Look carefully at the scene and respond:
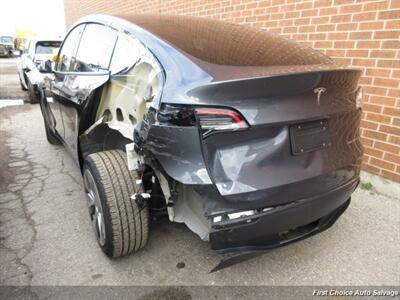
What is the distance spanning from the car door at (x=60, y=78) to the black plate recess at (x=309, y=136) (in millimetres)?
2336

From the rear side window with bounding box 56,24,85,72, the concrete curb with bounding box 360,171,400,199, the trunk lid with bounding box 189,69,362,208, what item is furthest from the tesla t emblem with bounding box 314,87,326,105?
the rear side window with bounding box 56,24,85,72

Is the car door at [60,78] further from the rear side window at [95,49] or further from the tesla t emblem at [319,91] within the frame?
the tesla t emblem at [319,91]

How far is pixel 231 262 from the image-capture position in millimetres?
1725

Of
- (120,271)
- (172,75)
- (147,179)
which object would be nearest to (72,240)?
(120,271)

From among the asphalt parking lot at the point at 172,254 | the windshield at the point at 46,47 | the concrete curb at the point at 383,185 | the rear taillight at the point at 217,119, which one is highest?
the rear taillight at the point at 217,119

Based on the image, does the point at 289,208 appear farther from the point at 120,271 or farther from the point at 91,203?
the point at 91,203

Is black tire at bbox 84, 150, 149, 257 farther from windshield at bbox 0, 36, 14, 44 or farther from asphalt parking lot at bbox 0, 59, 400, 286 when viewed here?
windshield at bbox 0, 36, 14, 44

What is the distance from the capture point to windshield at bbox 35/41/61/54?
865 centimetres

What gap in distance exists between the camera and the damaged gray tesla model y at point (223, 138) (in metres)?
1.62

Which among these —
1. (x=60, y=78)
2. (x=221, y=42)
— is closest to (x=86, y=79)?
(x=60, y=78)

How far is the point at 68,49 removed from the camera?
366 cm

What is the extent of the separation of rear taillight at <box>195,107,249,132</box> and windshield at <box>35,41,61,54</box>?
851 centimetres

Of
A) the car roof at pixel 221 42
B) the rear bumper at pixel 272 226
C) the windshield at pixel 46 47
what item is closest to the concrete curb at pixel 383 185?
the rear bumper at pixel 272 226

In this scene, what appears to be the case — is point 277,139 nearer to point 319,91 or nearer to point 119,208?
point 319,91
